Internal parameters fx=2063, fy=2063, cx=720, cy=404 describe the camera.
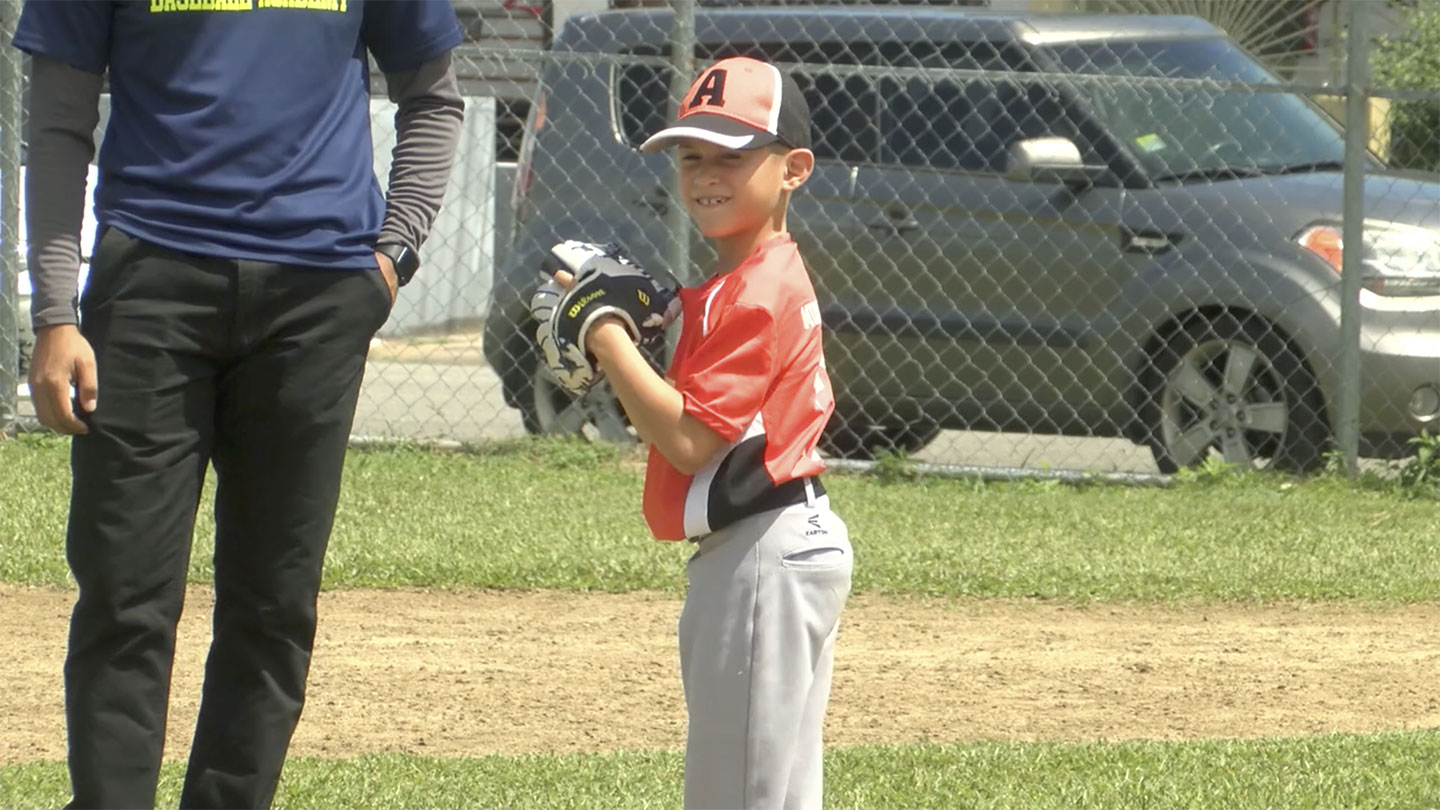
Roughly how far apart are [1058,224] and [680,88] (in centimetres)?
152

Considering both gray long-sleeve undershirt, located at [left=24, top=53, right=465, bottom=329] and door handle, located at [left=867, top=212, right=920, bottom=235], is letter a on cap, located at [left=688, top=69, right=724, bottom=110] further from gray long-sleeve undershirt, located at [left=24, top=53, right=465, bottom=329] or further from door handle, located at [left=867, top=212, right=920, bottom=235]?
door handle, located at [left=867, top=212, right=920, bottom=235]

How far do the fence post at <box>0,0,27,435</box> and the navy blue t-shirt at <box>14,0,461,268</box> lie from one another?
5006 millimetres

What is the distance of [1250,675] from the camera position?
525cm

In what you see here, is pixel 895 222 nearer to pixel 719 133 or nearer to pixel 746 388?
pixel 719 133

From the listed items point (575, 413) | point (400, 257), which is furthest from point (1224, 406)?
point (400, 257)

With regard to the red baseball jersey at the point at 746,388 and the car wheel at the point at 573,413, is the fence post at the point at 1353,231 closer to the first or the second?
the car wheel at the point at 573,413

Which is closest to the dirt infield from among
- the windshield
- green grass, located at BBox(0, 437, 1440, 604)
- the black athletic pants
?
green grass, located at BBox(0, 437, 1440, 604)

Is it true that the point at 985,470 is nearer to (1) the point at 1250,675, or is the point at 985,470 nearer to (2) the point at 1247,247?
(2) the point at 1247,247

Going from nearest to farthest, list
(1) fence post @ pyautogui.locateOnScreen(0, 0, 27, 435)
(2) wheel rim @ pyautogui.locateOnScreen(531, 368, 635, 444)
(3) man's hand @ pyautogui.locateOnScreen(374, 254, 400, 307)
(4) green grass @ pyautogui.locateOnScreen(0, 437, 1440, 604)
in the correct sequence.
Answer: (3) man's hand @ pyautogui.locateOnScreen(374, 254, 400, 307) → (4) green grass @ pyautogui.locateOnScreen(0, 437, 1440, 604) → (1) fence post @ pyautogui.locateOnScreen(0, 0, 27, 435) → (2) wheel rim @ pyautogui.locateOnScreen(531, 368, 635, 444)

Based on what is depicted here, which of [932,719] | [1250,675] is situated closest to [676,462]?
[932,719]

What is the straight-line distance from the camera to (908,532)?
6.95 meters

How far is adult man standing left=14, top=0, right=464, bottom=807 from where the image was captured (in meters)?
3.19

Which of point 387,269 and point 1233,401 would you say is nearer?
point 387,269

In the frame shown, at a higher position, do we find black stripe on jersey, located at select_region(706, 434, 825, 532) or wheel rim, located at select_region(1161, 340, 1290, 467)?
black stripe on jersey, located at select_region(706, 434, 825, 532)
